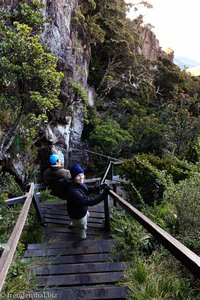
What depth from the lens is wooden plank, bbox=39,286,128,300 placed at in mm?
2859

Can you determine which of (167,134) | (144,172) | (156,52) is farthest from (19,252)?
(156,52)

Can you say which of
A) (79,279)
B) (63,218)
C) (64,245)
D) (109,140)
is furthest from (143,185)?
(109,140)

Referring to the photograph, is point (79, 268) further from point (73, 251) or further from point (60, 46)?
point (60, 46)

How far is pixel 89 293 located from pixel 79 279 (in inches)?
16.3

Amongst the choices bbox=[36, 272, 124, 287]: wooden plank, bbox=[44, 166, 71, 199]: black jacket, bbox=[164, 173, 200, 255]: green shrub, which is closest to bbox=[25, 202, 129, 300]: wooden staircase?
bbox=[36, 272, 124, 287]: wooden plank

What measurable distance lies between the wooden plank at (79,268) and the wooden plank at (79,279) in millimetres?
126

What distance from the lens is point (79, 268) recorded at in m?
3.54

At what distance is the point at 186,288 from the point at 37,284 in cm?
163

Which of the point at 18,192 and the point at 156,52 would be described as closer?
the point at 18,192

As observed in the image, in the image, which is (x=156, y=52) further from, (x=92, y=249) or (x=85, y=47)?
(x=92, y=249)

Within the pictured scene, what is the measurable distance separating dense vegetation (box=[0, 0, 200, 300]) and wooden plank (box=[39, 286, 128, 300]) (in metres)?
0.15

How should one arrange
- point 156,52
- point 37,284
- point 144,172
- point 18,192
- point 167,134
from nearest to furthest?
point 37,284
point 144,172
point 18,192
point 167,134
point 156,52

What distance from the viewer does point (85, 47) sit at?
1633 cm

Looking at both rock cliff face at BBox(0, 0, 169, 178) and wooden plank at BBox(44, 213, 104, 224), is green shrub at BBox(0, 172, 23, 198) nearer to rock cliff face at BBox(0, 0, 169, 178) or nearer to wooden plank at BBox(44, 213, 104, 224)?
rock cliff face at BBox(0, 0, 169, 178)
